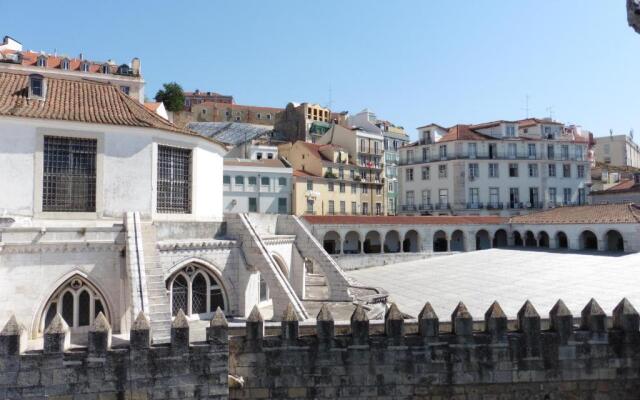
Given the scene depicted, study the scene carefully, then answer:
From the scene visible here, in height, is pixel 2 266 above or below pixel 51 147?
below

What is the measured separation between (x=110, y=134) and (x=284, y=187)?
36371 mm

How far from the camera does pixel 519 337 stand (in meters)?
12.3

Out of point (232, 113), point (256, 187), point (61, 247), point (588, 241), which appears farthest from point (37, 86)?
point (232, 113)

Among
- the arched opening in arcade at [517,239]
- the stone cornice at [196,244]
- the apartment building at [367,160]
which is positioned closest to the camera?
the stone cornice at [196,244]

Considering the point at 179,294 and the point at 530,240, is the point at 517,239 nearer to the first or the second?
the point at 530,240

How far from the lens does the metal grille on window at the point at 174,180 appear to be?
21.5m

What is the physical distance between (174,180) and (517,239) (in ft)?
142

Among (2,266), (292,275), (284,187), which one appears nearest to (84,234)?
(2,266)

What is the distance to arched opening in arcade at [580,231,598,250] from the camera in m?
48.5

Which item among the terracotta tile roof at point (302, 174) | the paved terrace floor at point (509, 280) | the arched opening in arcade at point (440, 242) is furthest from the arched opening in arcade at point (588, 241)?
the terracotta tile roof at point (302, 174)

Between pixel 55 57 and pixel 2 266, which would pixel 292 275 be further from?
pixel 55 57

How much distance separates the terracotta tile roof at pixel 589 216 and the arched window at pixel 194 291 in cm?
3954

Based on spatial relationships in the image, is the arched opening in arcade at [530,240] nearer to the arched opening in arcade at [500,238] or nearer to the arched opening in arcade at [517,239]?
the arched opening in arcade at [517,239]

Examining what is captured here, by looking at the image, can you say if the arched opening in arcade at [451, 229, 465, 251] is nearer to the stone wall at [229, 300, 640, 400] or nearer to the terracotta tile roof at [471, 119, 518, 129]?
the terracotta tile roof at [471, 119, 518, 129]
